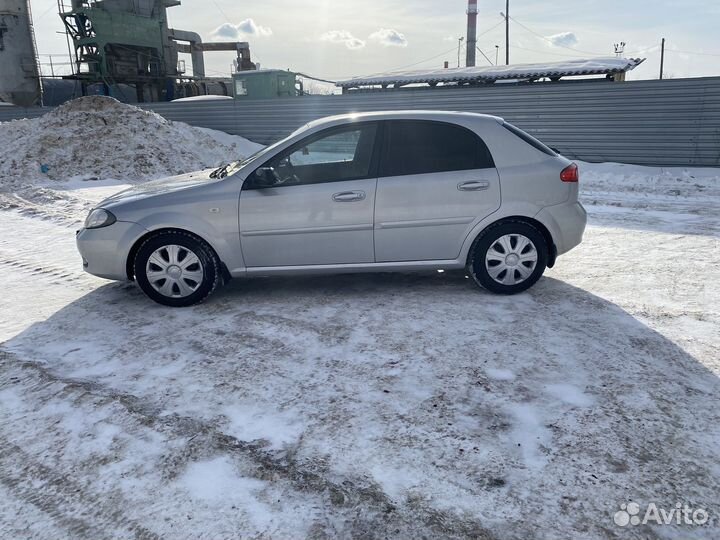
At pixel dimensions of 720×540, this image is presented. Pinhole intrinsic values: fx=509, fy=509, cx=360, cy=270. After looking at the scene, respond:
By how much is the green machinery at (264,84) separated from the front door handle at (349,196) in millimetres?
23273

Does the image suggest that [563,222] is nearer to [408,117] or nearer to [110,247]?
[408,117]

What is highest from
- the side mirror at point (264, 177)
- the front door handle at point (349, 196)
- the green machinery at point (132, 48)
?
the green machinery at point (132, 48)

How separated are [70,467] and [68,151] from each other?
15.2 meters

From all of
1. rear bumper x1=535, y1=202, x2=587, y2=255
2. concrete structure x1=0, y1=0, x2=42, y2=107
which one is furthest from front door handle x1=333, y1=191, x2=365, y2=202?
concrete structure x1=0, y1=0, x2=42, y2=107

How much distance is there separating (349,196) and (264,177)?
0.80m

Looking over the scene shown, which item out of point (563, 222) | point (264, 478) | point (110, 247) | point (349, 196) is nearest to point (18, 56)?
point (110, 247)

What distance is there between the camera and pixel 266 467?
2.65 metres

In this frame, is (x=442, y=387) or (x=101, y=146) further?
(x=101, y=146)

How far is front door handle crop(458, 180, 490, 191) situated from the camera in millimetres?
4809

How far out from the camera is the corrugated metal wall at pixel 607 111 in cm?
1298

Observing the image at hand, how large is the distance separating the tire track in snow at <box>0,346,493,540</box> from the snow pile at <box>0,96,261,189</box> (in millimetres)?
12712

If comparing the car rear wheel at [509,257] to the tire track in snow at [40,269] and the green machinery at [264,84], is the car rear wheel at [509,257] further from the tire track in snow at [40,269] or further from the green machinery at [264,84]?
the green machinery at [264,84]

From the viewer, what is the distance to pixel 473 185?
4.82 metres

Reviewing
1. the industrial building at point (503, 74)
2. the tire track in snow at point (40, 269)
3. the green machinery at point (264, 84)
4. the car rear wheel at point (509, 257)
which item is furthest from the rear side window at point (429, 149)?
the green machinery at point (264, 84)
